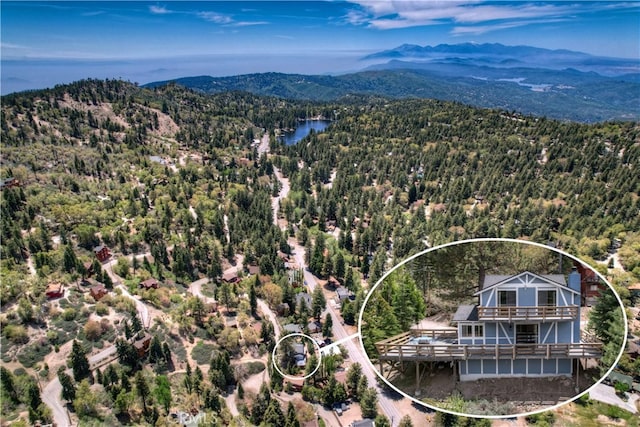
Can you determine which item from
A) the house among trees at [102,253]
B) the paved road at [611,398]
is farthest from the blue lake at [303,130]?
the paved road at [611,398]

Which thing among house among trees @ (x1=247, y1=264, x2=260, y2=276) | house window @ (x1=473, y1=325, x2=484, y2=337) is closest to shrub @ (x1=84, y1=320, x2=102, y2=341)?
house among trees @ (x1=247, y1=264, x2=260, y2=276)

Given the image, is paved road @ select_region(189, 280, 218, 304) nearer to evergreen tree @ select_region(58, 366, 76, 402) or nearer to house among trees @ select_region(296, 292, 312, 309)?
house among trees @ select_region(296, 292, 312, 309)

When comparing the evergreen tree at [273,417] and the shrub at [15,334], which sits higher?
the shrub at [15,334]

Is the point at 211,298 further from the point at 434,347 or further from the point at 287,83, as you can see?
the point at 287,83

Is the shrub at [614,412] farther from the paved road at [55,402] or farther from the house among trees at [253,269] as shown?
the house among trees at [253,269]

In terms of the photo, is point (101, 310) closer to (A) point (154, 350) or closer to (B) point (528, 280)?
(A) point (154, 350)

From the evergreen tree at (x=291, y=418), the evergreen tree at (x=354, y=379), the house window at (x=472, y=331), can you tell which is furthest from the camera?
the evergreen tree at (x=354, y=379)
